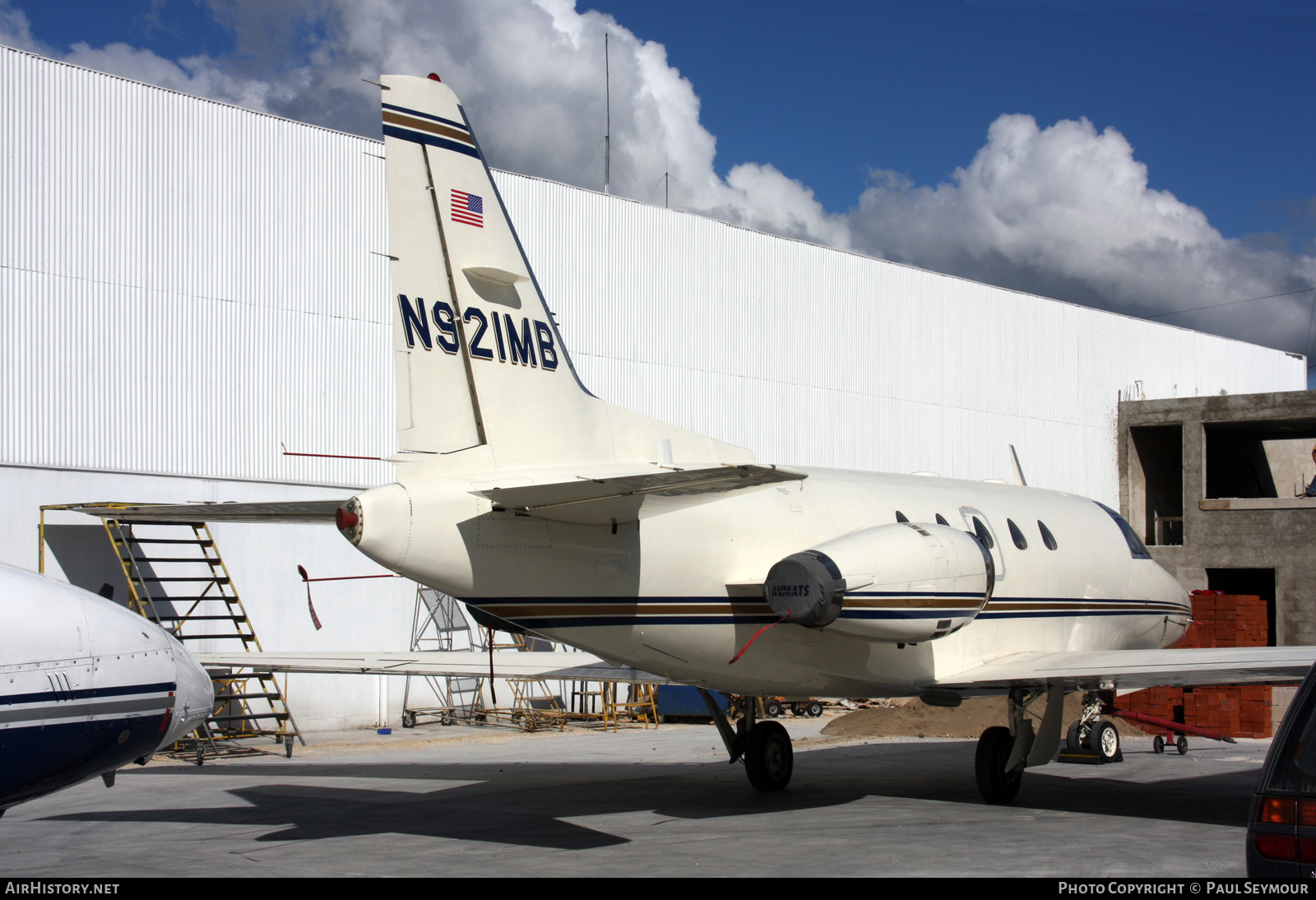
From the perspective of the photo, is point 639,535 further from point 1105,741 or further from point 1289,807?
point 1105,741

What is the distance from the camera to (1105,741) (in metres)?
17.5

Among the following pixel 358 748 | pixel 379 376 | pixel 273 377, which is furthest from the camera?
pixel 379 376

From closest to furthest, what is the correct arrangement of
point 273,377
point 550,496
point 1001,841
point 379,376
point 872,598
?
point 550,496
point 1001,841
point 872,598
point 273,377
point 379,376

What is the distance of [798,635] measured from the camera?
39.4 feet

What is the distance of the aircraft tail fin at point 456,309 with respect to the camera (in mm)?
9961

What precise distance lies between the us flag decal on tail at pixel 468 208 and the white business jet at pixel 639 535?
18 millimetres

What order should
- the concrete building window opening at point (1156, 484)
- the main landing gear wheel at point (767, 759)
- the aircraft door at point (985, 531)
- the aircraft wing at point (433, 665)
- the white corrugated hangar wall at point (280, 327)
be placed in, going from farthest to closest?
the concrete building window opening at point (1156, 484) < the white corrugated hangar wall at point (280, 327) < the aircraft door at point (985, 531) < the main landing gear wheel at point (767, 759) < the aircraft wing at point (433, 665)

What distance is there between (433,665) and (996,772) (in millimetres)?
6533

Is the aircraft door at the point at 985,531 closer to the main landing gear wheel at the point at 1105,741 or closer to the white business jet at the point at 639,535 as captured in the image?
the white business jet at the point at 639,535

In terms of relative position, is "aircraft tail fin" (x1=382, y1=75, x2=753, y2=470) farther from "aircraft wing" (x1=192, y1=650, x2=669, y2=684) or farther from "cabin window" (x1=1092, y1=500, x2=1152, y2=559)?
"cabin window" (x1=1092, y1=500, x2=1152, y2=559)

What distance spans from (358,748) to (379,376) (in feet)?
25.6

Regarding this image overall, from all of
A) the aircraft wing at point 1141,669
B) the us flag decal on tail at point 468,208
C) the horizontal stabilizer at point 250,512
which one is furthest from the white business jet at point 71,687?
the aircraft wing at point 1141,669

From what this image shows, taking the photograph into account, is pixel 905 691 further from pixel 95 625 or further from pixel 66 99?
pixel 66 99
